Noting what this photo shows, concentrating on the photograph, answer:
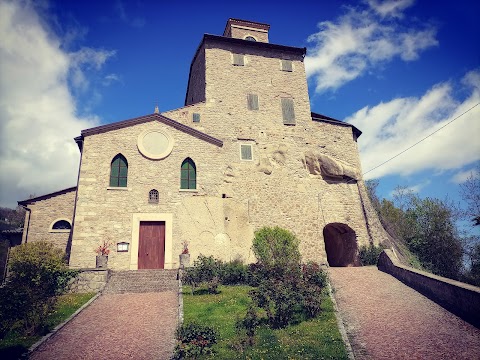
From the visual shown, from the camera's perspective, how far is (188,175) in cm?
1830

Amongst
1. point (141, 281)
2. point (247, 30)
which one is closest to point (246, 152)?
point (141, 281)

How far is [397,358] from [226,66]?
68.5 ft

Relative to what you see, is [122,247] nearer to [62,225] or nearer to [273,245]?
[62,225]

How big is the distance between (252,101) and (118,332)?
57.9ft

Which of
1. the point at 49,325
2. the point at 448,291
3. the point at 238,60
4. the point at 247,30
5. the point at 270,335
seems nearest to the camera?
the point at 270,335

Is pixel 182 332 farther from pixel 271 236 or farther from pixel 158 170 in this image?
pixel 158 170

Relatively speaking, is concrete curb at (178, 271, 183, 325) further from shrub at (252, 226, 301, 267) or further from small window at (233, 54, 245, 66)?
small window at (233, 54, 245, 66)

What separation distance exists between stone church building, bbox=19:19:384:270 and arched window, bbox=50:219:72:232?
0.06 meters

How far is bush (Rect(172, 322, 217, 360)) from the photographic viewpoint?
7.62m

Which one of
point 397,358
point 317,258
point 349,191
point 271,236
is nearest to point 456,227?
point 349,191

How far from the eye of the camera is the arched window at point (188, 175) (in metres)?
18.1

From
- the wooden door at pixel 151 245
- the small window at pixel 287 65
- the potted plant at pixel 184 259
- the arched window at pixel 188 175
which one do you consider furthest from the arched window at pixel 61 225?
the small window at pixel 287 65

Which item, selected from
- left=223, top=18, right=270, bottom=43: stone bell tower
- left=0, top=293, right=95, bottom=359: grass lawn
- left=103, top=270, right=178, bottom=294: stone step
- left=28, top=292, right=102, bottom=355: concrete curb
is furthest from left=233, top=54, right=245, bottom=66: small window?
left=28, top=292, right=102, bottom=355: concrete curb

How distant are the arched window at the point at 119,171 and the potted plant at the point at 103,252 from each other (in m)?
3.28
